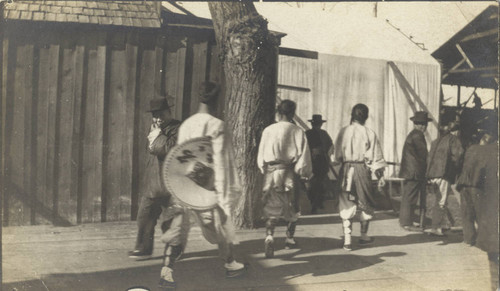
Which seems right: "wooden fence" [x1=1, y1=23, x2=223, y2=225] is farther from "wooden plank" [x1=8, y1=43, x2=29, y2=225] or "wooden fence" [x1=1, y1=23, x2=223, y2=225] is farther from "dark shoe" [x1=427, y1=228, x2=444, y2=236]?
"dark shoe" [x1=427, y1=228, x2=444, y2=236]

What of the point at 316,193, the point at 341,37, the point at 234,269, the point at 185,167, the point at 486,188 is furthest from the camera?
the point at 341,37

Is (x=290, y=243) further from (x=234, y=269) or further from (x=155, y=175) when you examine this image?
(x=155, y=175)

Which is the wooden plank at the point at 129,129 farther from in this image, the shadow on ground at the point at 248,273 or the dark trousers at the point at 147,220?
the shadow on ground at the point at 248,273

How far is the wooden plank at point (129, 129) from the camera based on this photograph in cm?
505

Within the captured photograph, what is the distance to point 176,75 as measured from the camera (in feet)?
16.9

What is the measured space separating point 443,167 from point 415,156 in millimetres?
496

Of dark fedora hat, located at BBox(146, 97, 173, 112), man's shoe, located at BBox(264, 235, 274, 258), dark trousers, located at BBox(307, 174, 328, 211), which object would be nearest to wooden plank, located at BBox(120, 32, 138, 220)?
dark fedora hat, located at BBox(146, 97, 173, 112)

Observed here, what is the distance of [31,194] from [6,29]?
70.7 inches

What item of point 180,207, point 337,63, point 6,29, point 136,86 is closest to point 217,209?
point 180,207

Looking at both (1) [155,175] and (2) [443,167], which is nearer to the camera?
(1) [155,175]

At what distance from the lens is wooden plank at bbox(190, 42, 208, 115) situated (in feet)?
17.1

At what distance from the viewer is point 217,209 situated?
3.99m

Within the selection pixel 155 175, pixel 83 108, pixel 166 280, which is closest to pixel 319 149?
pixel 155 175

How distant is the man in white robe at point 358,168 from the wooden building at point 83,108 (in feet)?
6.34
